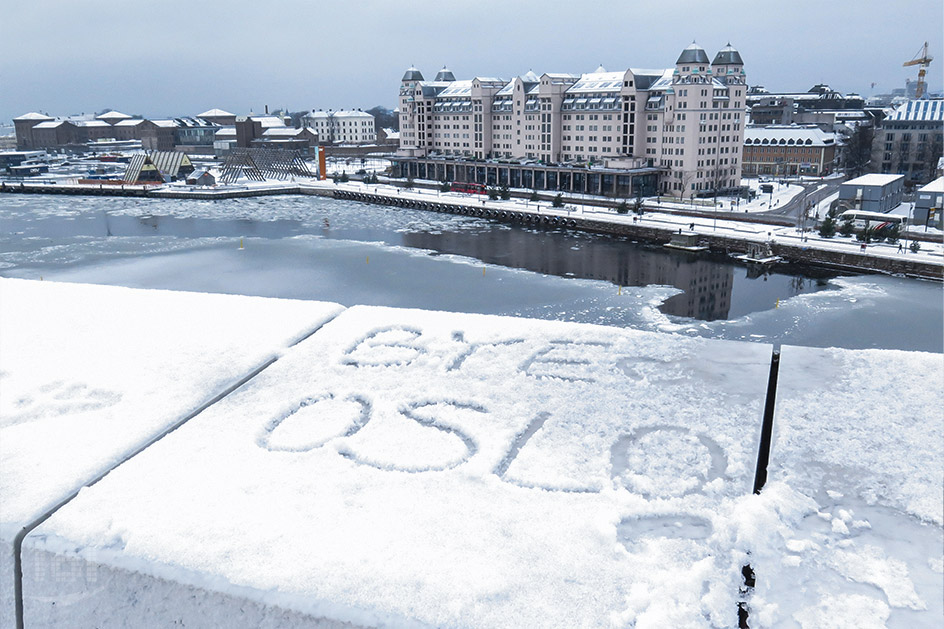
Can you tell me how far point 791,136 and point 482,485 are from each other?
5276cm

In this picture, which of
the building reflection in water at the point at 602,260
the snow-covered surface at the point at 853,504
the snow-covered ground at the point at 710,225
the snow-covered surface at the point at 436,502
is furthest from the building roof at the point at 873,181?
the snow-covered surface at the point at 436,502

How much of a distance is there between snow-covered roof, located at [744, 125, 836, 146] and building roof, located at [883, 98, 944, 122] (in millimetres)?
4787

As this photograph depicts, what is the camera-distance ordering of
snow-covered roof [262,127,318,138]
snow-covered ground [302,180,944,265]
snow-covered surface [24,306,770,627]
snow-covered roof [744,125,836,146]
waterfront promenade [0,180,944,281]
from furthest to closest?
1. snow-covered roof [262,127,318,138]
2. snow-covered roof [744,125,836,146]
3. snow-covered ground [302,180,944,265]
4. waterfront promenade [0,180,944,281]
5. snow-covered surface [24,306,770,627]

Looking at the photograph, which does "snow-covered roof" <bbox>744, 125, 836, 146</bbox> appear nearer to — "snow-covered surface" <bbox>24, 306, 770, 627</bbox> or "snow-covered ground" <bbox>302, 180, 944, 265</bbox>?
"snow-covered ground" <bbox>302, 180, 944, 265</bbox>

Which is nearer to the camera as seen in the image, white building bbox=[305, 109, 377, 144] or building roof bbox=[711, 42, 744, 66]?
building roof bbox=[711, 42, 744, 66]

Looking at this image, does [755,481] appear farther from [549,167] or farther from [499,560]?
[549,167]

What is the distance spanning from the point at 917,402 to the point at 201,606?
16.0 feet

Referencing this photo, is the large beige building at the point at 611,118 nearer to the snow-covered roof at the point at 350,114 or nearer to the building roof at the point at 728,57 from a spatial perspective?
the building roof at the point at 728,57

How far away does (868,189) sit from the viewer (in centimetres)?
3238

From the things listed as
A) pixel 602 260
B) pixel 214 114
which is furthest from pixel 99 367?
pixel 214 114

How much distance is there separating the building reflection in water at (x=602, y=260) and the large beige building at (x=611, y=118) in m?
11.5

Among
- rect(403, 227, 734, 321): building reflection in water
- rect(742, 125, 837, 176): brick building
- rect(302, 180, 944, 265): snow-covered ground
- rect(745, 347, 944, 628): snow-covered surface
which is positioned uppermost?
rect(742, 125, 837, 176): brick building

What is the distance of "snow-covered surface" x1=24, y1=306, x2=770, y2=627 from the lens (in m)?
3.29

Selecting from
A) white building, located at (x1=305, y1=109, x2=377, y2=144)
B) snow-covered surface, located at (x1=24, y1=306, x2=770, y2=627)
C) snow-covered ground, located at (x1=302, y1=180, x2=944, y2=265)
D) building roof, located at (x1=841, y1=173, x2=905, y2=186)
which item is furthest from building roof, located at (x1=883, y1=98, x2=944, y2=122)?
white building, located at (x1=305, y1=109, x2=377, y2=144)
